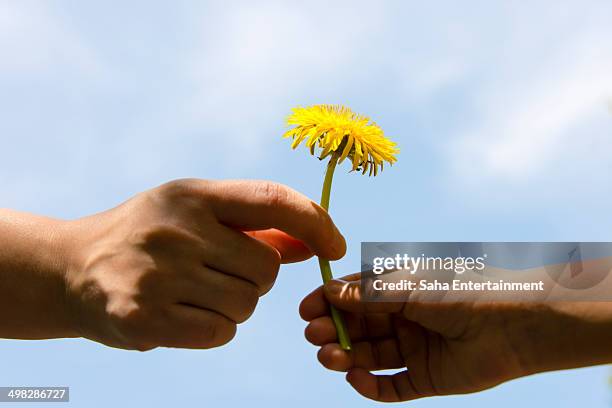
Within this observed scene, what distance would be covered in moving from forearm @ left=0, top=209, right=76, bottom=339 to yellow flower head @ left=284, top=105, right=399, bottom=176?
3.07 feet

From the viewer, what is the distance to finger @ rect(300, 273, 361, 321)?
2365mm

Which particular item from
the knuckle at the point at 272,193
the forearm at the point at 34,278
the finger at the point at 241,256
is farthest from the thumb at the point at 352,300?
the forearm at the point at 34,278

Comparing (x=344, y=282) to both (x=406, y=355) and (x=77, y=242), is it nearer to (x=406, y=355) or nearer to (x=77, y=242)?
(x=406, y=355)

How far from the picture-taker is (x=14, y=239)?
251cm

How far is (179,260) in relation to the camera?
225cm

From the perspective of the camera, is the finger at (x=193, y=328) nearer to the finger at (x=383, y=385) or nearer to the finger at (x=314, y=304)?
the finger at (x=314, y=304)

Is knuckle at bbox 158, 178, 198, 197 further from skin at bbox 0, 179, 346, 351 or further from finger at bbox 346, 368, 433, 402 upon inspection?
finger at bbox 346, 368, 433, 402

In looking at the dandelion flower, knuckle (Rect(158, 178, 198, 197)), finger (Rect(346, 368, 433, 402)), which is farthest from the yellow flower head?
finger (Rect(346, 368, 433, 402))

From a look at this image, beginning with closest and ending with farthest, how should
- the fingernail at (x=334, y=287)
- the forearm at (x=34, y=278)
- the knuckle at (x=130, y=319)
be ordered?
the knuckle at (x=130, y=319)
the fingernail at (x=334, y=287)
the forearm at (x=34, y=278)

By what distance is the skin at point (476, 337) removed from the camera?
2322mm

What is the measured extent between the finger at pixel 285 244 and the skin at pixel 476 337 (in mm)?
156

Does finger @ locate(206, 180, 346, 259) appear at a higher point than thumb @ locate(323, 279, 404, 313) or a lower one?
higher

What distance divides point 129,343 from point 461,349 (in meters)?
1.12

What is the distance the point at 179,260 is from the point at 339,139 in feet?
2.11
